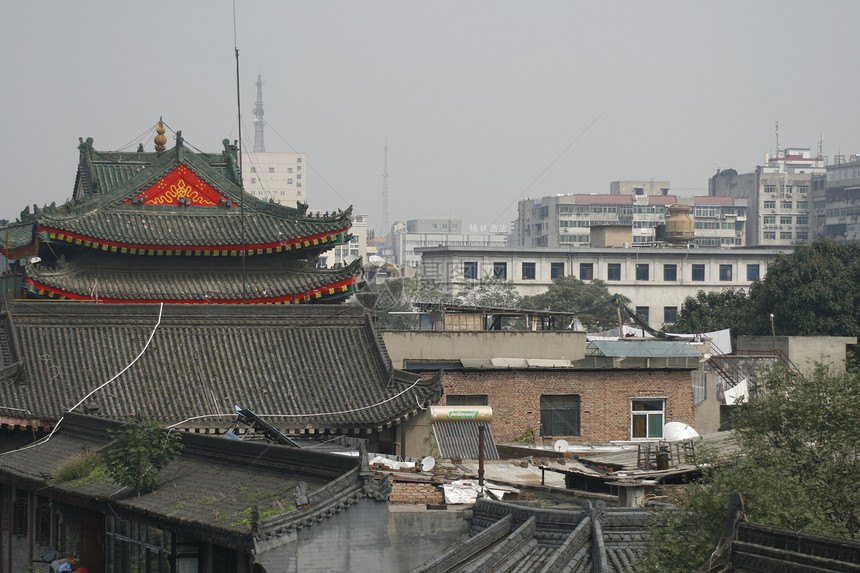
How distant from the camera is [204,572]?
2025 centimetres

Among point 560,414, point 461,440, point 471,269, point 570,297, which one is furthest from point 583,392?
point 471,269

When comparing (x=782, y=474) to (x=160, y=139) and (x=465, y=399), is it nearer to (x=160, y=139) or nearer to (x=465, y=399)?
(x=465, y=399)

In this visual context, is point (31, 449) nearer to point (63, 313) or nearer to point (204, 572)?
point (63, 313)

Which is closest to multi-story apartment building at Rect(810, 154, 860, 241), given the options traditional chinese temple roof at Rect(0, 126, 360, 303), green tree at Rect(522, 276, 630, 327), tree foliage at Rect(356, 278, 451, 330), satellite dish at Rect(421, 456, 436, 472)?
green tree at Rect(522, 276, 630, 327)

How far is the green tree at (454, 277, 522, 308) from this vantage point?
→ 101 meters

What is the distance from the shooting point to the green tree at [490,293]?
3986 inches

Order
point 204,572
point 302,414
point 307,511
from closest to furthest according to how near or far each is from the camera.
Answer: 1. point 307,511
2. point 204,572
3. point 302,414

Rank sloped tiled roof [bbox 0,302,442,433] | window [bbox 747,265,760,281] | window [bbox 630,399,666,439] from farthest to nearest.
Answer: window [bbox 747,265,760,281], window [bbox 630,399,666,439], sloped tiled roof [bbox 0,302,442,433]

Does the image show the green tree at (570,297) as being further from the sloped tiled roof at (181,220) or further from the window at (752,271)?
the sloped tiled roof at (181,220)

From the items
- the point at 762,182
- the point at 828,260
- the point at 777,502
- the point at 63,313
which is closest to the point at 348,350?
the point at 63,313

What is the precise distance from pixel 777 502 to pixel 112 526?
12657mm

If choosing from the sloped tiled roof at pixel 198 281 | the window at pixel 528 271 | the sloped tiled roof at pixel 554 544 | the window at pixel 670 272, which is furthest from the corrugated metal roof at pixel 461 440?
the window at pixel 670 272

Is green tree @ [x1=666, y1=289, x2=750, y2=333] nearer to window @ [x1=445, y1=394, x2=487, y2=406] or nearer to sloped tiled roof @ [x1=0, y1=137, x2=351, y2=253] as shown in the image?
window @ [x1=445, y1=394, x2=487, y2=406]

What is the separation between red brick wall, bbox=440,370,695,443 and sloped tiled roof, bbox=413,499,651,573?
19706 mm
